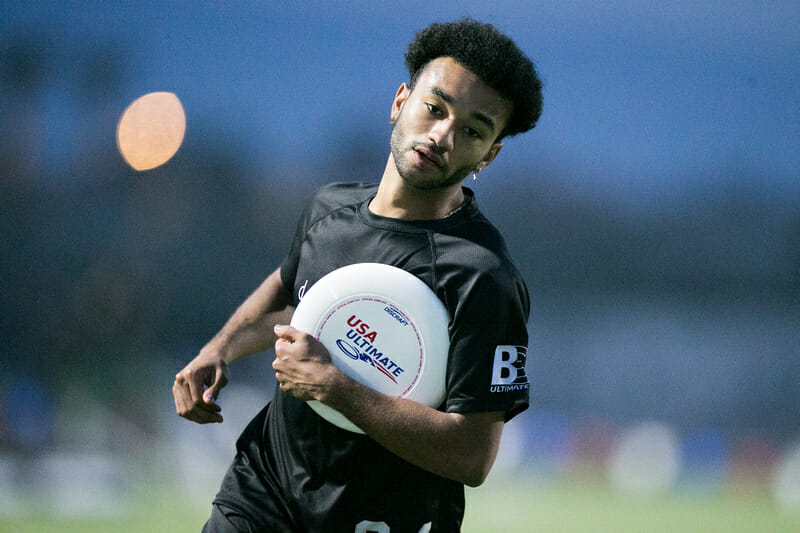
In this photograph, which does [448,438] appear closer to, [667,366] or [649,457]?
[649,457]

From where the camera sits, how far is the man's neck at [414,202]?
2.24 meters

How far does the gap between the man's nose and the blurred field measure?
4220 millimetres

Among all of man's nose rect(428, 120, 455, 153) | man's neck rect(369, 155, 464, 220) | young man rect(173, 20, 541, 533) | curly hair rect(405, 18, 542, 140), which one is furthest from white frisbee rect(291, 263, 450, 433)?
curly hair rect(405, 18, 542, 140)

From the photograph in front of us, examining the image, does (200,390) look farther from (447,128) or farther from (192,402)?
(447,128)

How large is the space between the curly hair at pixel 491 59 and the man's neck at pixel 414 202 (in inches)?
10.5

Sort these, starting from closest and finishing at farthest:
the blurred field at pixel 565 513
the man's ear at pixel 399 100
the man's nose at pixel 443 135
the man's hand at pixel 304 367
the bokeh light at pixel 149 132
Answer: the man's hand at pixel 304 367 < the man's nose at pixel 443 135 < the man's ear at pixel 399 100 < the blurred field at pixel 565 513 < the bokeh light at pixel 149 132

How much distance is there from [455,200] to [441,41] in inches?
17.9

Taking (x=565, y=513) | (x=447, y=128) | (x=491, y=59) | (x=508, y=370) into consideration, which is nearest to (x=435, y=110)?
(x=447, y=128)

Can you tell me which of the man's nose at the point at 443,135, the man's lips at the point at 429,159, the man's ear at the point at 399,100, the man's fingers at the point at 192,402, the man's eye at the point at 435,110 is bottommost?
the man's fingers at the point at 192,402

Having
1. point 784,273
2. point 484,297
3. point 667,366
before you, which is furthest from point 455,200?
point 784,273

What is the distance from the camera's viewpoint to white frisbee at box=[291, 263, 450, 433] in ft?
6.77

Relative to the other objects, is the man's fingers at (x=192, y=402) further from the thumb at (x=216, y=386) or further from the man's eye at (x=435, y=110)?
the man's eye at (x=435, y=110)

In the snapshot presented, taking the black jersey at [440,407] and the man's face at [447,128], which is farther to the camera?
the man's face at [447,128]

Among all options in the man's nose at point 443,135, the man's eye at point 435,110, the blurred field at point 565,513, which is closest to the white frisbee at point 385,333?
the man's nose at point 443,135
